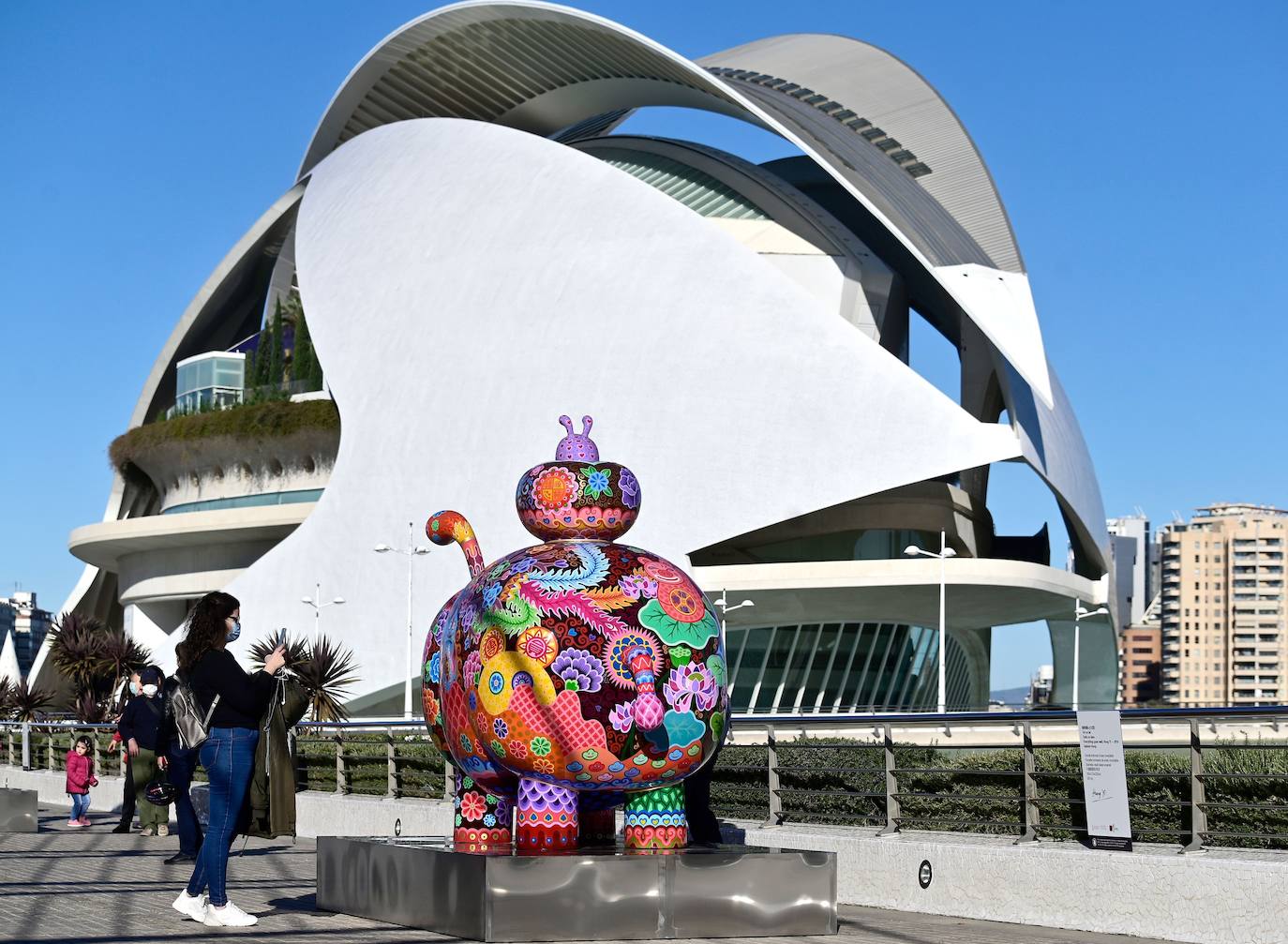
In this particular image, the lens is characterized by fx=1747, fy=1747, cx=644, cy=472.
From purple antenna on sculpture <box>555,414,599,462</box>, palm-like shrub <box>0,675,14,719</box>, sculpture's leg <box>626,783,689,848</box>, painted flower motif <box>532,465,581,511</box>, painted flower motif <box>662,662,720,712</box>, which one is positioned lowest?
palm-like shrub <box>0,675,14,719</box>

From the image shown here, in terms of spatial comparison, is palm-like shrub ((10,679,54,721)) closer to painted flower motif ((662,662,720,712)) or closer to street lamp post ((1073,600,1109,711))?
street lamp post ((1073,600,1109,711))

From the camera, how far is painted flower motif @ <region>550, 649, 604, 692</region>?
8.03m

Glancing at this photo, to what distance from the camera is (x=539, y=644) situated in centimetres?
809

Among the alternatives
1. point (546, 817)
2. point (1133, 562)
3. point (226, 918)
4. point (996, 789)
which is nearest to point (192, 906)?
point (226, 918)

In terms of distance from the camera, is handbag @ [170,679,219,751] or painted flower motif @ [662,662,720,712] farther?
handbag @ [170,679,219,751]

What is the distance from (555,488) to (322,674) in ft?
78.6

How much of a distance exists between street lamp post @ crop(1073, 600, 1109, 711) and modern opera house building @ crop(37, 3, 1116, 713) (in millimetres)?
379

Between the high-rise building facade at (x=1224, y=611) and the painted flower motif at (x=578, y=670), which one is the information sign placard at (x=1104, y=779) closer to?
the painted flower motif at (x=578, y=670)

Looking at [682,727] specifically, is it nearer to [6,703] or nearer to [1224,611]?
[6,703]

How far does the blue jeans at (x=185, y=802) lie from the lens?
38.3 feet

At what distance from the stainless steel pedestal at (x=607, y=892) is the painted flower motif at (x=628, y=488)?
1.75 meters

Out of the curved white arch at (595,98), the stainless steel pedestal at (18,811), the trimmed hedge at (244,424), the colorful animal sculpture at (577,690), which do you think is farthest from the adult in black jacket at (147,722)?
the trimmed hedge at (244,424)

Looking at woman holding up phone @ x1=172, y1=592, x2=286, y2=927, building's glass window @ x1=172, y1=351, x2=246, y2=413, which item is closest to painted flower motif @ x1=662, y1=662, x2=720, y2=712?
woman holding up phone @ x1=172, y1=592, x2=286, y2=927

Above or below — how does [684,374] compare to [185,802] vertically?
above
